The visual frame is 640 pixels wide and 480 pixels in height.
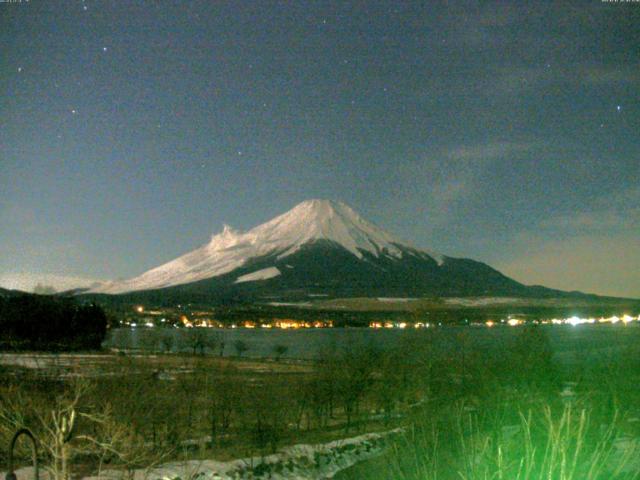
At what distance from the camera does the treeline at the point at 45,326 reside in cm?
6931

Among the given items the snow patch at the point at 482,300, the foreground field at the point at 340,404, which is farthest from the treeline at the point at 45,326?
the snow patch at the point at 482,300

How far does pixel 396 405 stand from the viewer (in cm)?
3397

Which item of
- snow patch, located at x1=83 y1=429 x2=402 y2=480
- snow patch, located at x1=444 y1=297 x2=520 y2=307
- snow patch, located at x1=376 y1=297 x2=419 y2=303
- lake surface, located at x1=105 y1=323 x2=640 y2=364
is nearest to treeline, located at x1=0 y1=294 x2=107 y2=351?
lake surface, located at x1=105 y1=323 x2=640 y2=364

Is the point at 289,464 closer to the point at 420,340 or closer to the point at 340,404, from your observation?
the point at 340,404

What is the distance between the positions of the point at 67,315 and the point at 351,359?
156 ft

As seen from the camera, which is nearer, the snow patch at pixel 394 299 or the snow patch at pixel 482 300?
the snow patch at pixel 482 300

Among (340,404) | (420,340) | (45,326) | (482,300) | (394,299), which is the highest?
(394,299)

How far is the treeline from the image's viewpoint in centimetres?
6931

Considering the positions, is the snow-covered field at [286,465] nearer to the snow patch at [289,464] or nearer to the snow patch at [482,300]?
the snow patch at [289,464]

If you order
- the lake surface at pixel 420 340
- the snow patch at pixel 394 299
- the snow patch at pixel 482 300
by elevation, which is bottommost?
the lake surface at pixel 420 340

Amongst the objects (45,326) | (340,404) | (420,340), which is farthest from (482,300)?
(340,404)

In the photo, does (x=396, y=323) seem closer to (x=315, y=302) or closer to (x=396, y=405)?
(x=315, y=302)

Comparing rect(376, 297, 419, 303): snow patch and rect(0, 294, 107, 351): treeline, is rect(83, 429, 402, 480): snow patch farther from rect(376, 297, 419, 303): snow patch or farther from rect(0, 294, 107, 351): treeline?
rect(376, 297, 419, 303): snow patch

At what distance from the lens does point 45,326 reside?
70.9 meters
